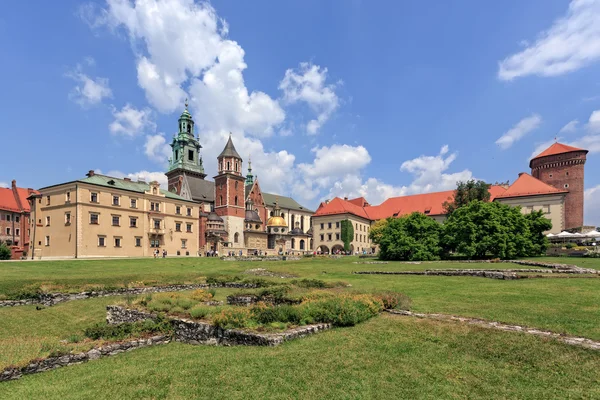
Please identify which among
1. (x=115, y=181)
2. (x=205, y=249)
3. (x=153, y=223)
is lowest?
(x=205, y=249)

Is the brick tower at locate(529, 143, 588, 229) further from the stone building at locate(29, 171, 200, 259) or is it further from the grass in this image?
the stone building at locate(29, 171, 200, 259)

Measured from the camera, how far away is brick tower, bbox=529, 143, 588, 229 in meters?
65.2

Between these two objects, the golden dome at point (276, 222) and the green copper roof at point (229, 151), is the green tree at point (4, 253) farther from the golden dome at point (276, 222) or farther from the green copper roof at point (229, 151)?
the golden dome at point (276, 222)

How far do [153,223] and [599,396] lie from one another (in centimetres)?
5929

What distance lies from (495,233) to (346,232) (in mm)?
40206

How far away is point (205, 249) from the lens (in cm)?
6762

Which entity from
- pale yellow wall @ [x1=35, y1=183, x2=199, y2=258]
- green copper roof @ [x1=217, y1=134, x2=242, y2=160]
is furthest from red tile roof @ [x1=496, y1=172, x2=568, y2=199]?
pale yellow wall @ [x1=35, y1=183, x2=199, y2=258]

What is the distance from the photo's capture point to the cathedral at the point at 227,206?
71.7 m

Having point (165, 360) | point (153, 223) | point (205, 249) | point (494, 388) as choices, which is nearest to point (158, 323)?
point (165, 360)

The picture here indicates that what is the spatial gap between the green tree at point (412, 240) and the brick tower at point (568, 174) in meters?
42.8

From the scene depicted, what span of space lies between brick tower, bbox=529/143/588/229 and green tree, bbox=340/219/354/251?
41762 millimetres

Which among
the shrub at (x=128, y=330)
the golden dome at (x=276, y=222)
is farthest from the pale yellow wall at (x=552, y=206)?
the shrub at (x=128, y=330)

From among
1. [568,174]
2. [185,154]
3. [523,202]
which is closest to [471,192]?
[523,202]

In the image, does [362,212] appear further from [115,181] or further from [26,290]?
[26,290]
